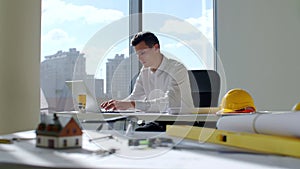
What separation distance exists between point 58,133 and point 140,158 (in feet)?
0.58

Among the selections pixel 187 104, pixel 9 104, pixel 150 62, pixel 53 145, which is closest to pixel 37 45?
pixel 9 104

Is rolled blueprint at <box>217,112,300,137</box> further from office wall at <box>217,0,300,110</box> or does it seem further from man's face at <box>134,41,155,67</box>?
office wall at <box>217,0,300,110</box>

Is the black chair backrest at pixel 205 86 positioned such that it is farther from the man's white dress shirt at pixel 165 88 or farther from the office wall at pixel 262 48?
the office wall at pixel 262 48

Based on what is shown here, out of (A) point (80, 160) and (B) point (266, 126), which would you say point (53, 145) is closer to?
(A) point (80, 160)

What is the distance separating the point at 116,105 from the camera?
7.20ft

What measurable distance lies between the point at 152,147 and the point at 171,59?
1.95 meters

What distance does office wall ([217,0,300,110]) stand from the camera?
378cm

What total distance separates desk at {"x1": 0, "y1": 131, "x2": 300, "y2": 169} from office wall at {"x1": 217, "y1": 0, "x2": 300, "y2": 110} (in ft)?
10.6

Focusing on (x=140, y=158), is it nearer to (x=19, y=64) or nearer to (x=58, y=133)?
(x=58, y=133)

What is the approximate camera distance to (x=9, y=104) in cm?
218

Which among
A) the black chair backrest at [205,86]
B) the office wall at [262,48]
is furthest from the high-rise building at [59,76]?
the office wall at [262,48]

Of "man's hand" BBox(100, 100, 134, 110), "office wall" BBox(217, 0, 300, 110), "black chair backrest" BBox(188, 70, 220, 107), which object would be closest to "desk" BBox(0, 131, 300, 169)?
"man's hand" BBox(100, 100, 134, 110)

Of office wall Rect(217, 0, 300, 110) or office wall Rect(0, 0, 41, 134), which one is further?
office wall Rect(217, 0, 300, 110)

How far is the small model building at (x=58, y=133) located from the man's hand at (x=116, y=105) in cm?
150
